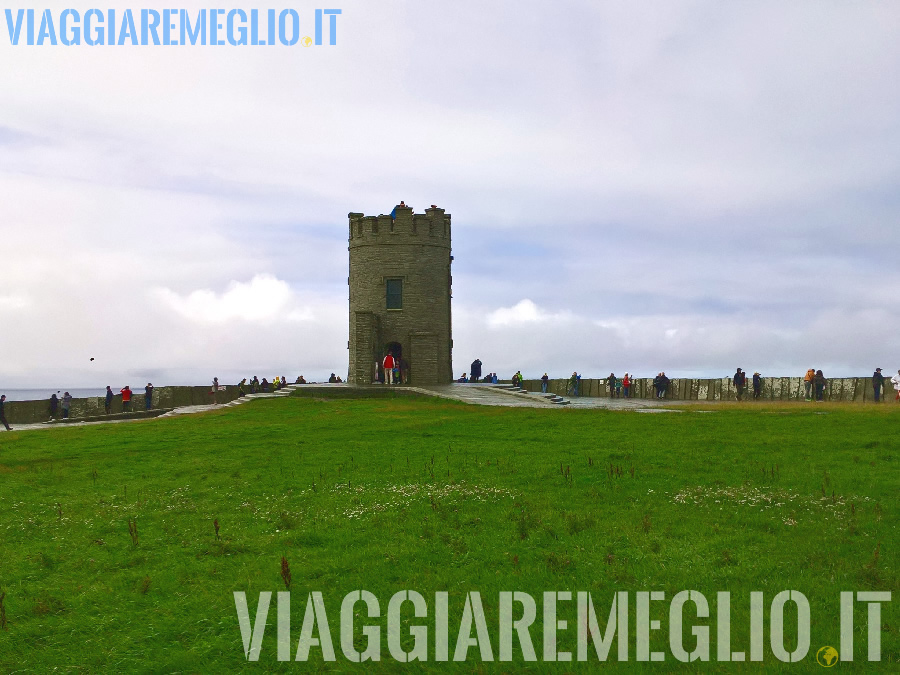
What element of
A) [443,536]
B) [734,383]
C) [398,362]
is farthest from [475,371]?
[443,536]

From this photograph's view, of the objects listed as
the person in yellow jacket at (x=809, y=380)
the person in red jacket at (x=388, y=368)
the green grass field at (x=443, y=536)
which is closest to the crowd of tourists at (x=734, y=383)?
the person in yellow jacket at (x=809, y=380)

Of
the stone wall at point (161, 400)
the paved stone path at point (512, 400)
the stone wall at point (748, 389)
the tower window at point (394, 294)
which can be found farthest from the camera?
the stone wall at point (161, 400)

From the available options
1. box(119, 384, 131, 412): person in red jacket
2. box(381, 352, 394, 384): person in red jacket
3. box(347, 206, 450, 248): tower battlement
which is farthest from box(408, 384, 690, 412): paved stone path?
box(119, 384, 131, 412): person in red jacket

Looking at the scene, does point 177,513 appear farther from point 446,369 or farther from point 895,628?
point 446,369

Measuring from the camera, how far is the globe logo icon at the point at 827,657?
22.8 feet

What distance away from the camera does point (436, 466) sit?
16531 millimetres

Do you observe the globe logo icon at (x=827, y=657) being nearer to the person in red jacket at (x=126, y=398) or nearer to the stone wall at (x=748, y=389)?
the stone wall at (x=748, y=389)

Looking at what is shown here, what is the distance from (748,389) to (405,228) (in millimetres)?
22649

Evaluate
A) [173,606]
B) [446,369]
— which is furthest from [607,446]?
[446,369]

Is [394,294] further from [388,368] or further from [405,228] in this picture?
[388,368]

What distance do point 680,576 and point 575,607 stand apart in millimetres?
1593

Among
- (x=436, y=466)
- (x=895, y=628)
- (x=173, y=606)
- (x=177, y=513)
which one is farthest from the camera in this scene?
(x=436, y=466)

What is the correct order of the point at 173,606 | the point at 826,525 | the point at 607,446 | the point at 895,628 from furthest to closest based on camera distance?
the point at 607,446 < the point at 826,525 < the point at 173,606 < the point at 895,628

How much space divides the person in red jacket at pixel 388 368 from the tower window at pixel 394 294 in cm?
319
